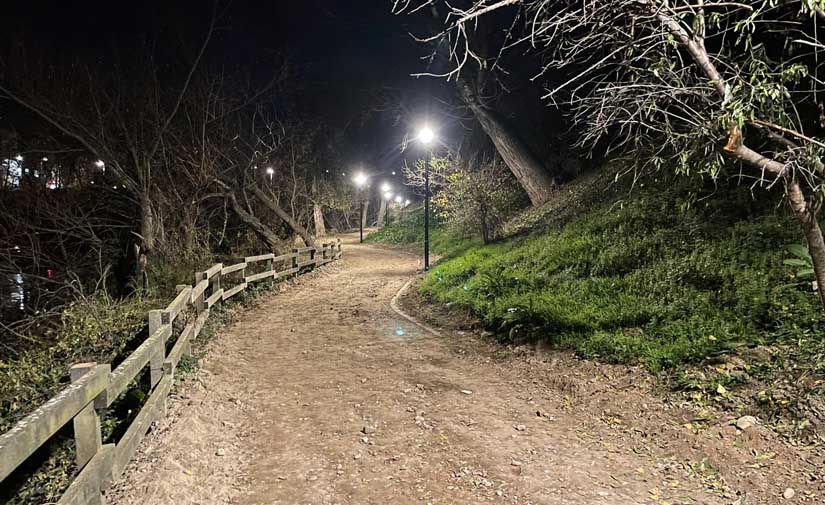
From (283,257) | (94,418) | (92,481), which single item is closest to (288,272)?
(283,257)

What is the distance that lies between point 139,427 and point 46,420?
1.51 m

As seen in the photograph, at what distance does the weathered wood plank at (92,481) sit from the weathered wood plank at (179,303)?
2.07m

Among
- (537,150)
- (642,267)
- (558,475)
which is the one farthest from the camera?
(537,150)

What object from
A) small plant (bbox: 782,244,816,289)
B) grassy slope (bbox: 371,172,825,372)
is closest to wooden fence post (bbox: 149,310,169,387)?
grassy slope (bbox: 371,172,825,372)

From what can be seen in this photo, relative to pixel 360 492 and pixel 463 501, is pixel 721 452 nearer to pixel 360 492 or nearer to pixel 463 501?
pixel 463 501

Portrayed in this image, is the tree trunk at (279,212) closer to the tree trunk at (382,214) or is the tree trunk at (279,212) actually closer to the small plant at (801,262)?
the small plant at (801,262)

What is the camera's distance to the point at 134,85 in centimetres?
1282

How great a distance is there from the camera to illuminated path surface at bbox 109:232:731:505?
12.1ft

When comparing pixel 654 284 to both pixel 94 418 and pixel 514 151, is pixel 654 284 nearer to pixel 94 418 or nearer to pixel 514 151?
pixel 94 418

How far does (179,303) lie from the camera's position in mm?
5762

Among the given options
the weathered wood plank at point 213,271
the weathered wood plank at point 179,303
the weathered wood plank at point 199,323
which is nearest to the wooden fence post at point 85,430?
the weathered wood plank at point 179,303

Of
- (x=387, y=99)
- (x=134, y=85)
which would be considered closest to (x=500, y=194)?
(x=387, y=99)

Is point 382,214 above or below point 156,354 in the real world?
above

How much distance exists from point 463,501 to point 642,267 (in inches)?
227
